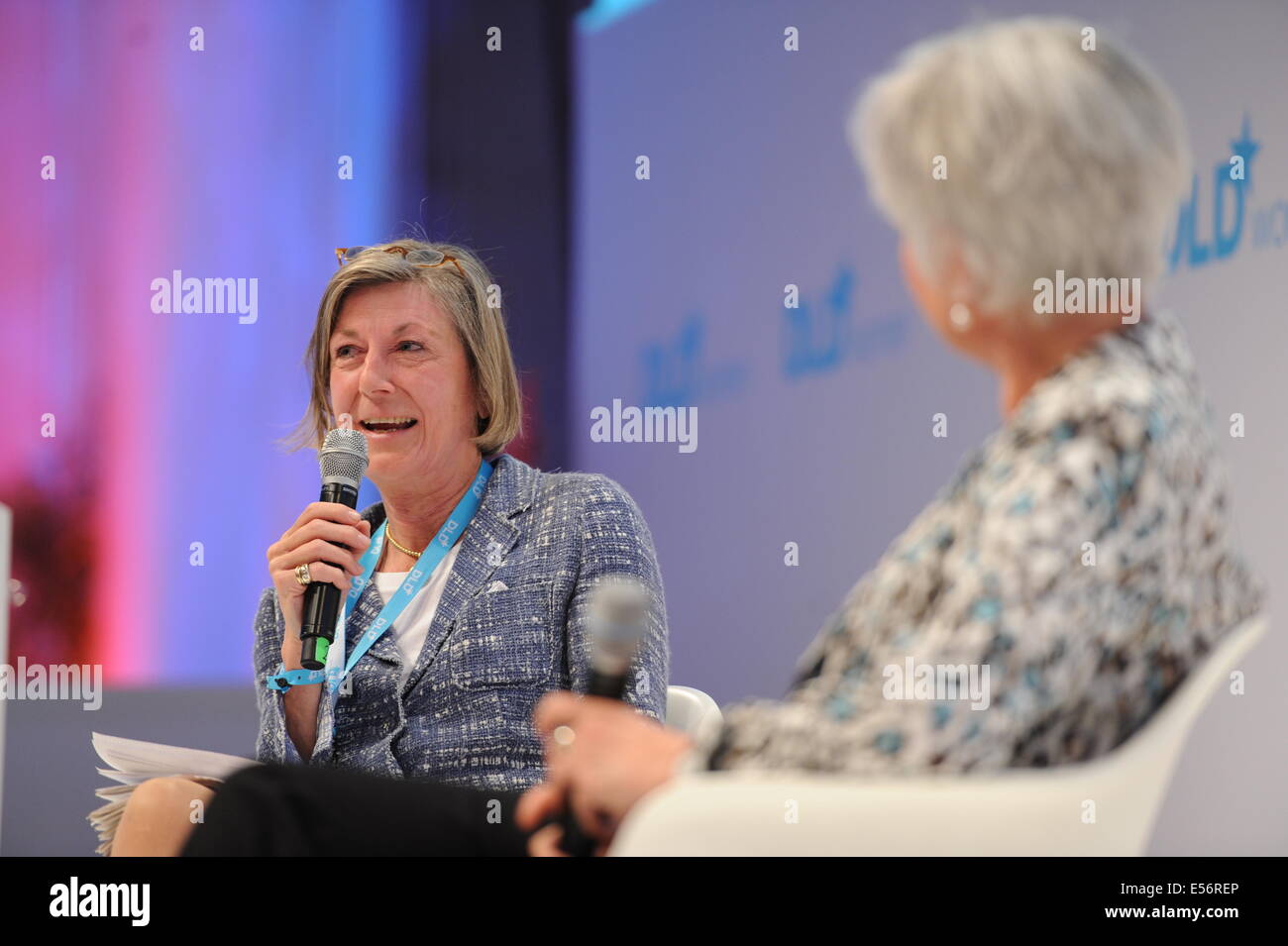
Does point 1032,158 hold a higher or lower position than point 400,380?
higher

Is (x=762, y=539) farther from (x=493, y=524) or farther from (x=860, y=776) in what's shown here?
(x=860, y=776)

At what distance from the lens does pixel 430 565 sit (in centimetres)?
228

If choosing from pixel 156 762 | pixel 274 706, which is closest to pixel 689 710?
pixel 274 706

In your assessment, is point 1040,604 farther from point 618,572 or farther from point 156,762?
point 156,762

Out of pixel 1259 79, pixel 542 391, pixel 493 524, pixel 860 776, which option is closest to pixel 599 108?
pixel 542 391

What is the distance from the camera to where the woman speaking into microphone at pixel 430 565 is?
6.70ft

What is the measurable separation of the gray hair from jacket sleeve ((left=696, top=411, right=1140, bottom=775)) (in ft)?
0.82

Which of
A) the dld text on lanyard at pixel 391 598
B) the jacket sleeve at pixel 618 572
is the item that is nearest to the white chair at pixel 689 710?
the jacket sleeve at pixel 618 572

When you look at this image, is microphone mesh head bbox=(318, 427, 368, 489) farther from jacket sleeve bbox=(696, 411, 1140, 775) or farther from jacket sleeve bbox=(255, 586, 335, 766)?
jacket sleeve bbox=(696, 411, 1140, 775)

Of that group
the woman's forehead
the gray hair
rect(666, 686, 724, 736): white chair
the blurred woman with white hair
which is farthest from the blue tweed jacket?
the gray hair

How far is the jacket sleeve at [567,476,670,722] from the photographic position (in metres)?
2.05

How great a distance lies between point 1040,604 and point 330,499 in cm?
123

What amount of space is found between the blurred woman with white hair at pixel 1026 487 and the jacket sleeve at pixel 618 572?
67 cm
